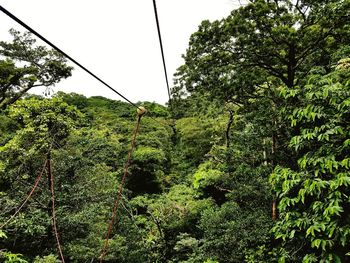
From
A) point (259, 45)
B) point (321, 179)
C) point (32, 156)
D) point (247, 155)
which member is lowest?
point (321, 179)

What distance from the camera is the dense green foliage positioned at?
146 inches

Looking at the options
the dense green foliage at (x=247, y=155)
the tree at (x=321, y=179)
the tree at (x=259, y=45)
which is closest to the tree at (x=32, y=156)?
the dense green foliage at (x=247, y=155)

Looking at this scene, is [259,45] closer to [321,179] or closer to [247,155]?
[247,155]

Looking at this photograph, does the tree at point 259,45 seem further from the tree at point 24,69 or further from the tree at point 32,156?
the tree at point 24,69

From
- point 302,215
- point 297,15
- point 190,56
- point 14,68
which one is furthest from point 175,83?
point 14,68

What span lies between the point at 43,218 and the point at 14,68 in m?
8.07

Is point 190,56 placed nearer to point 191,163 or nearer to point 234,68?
point 234,68

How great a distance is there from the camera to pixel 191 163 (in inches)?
635

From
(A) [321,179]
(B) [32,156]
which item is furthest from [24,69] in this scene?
(A) [321,179]

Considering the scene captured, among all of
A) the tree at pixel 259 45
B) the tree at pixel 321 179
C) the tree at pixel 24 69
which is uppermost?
the tree at pixel 24 69

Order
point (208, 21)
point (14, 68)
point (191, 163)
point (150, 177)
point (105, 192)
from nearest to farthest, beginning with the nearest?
point (208, 21)
point (105, 192)
point (14, 68)
point (150, 177)
point (191, 163)

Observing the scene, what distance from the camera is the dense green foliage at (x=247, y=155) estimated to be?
371 cm

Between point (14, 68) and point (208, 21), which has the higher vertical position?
point (14, 68)

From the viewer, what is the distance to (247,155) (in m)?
6.71
